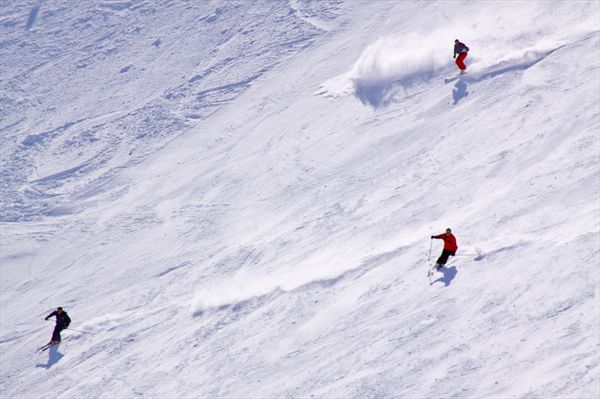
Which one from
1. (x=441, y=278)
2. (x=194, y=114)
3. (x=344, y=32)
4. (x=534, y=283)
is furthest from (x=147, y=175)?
(x=534, y=283)

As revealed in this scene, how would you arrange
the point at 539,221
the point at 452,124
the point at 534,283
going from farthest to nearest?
1. the point at 452,124
2. the point at 539,221
3. the point at 534,283

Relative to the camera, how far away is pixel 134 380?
1820 centimetres

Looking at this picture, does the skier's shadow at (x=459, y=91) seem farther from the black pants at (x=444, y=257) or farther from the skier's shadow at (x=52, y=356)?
the skier's shadow at (x=52, y=356)

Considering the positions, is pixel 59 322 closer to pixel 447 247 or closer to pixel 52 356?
pixel 52 356

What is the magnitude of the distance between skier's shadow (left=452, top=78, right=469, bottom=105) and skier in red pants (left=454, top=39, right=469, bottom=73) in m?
0.32

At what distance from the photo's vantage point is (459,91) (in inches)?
867

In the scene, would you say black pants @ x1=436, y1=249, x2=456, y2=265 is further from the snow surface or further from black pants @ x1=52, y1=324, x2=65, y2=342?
black pants @ x1=52, y1=324, x2=65, y2=342

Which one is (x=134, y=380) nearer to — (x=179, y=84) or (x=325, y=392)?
(x=325, y=392)

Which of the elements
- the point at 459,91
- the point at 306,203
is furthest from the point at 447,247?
the point at 459,91

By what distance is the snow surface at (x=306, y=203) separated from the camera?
53.7 ft

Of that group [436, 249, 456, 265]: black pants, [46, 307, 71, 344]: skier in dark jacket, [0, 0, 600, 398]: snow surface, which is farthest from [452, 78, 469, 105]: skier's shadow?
[46, 307, 71, 344]: skier in dark jacket

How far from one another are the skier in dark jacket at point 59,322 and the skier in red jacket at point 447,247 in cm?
815

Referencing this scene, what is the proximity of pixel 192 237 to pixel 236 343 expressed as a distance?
14.1 ft

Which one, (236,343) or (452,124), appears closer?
(236,343)
